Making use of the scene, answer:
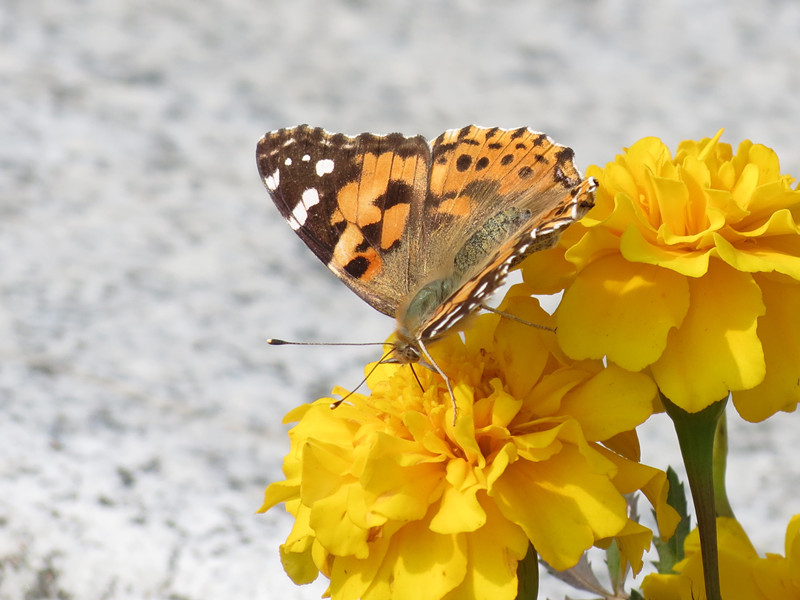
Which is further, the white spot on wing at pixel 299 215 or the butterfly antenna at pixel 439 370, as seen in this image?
the white spot on wing at pixel 299 215

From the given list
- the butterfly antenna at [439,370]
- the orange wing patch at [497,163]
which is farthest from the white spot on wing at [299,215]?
the butterfly antenna at [439,370]

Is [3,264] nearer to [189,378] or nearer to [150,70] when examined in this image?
[189,378]

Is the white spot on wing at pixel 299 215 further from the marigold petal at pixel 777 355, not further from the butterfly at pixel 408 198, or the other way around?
the marigold petal at pixel 777 355

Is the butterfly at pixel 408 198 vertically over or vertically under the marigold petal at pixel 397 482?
over

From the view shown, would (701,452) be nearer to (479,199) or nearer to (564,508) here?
(564,508)

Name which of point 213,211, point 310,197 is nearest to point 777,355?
point 310,197

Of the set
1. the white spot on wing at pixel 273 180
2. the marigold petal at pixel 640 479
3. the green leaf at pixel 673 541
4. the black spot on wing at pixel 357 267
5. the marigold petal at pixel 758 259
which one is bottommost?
the marigold petal at pixel 640 479

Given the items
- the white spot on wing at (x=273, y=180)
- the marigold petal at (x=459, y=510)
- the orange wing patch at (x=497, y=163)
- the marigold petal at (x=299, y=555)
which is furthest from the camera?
the white spot on wing at (x=273, y=180)

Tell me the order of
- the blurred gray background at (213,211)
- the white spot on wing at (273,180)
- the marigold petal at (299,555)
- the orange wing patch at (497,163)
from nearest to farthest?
1. the marigold petal at (299,555)
2. the orange wing patch at (497,163)
3. the white spot on wing at (273,180)
4. the blurred gray background at (213,211)
